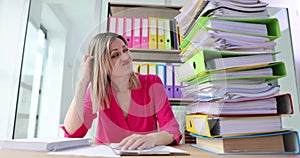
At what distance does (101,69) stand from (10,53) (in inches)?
45.6

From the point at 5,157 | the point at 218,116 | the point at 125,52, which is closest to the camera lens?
the point at 5,157

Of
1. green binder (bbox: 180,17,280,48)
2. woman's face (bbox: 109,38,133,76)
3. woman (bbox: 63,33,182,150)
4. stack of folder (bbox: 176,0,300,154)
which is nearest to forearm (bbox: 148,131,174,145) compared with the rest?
woman (bbox: 63,33,182,150)

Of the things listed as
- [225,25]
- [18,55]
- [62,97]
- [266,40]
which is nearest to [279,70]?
[266,40]

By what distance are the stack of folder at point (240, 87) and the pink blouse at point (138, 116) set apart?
160 mm

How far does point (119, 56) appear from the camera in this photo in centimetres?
68

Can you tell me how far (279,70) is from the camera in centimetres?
61

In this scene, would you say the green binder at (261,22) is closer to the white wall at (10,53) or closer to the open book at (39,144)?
the open book at (39,144)

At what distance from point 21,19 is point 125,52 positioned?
1.22 metres

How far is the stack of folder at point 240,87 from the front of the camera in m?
0.57

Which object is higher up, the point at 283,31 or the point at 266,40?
the point at 283,31

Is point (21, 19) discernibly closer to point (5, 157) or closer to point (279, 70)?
point (5, 157)

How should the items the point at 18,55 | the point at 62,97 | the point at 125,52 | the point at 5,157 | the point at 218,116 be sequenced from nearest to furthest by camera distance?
the point at 5,157, the point at 218,116, the point at 125,52, the point at 18,55, the point at 62,97

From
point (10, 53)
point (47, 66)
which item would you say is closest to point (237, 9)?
point (10, 53)

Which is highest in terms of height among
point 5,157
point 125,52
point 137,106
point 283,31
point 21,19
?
point 21,19
